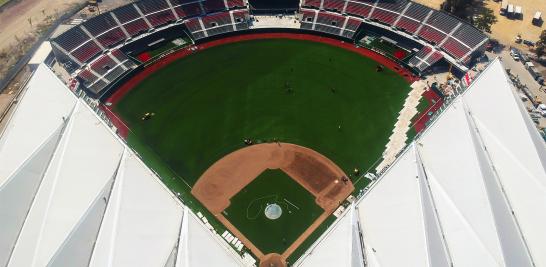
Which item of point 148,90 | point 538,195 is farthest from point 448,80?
point 148,90

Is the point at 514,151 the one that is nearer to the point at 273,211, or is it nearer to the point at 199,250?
the point at 273,211

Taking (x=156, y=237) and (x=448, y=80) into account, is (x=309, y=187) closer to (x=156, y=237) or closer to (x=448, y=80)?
(x=156, y=237)

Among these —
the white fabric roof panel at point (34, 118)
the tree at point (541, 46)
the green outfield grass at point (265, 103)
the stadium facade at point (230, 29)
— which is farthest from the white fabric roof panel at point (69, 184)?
the tree at point (541, 46)

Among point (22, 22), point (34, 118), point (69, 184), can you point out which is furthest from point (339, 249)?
point (22, 22)

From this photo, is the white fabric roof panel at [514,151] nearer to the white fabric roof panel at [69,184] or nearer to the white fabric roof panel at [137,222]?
the white fabric roof panel at [137,222]

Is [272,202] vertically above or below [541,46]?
below

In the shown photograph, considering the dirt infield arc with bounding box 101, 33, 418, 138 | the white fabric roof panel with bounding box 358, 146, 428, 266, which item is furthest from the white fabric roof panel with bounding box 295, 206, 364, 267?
the dirt infield arc with bounding box 101, 33, 418, 138
